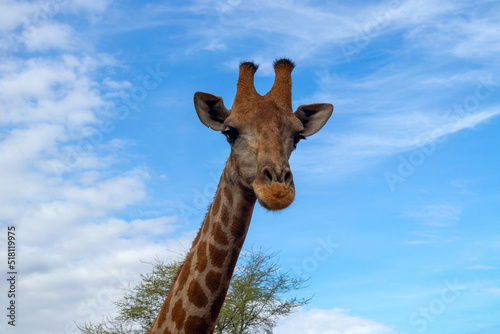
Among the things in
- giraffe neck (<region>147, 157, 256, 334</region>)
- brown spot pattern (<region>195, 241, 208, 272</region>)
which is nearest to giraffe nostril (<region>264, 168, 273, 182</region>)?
giraffe neck (<region>147, 157, 256, 334</region>)

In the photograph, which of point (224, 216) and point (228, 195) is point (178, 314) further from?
point (228, 195)

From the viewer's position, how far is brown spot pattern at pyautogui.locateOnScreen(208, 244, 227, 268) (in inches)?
264

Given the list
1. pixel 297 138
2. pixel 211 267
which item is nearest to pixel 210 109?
pixel 297 138

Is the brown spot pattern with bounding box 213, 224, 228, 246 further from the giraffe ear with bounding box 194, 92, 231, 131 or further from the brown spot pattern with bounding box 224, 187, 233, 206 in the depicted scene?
the giraffe ear with bounding box 194, 92, 231, 131

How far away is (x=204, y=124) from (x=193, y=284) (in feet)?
8.19

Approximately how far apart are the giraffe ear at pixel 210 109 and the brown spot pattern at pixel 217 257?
6.55ft

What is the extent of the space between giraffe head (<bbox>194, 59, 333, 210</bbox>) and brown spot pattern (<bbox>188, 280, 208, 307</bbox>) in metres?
1.47

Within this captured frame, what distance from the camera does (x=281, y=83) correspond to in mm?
8062

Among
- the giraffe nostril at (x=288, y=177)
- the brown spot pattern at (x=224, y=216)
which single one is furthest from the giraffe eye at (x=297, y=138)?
the brown spot pattern at (x=224, y=216)

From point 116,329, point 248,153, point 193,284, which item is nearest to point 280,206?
point 248,153

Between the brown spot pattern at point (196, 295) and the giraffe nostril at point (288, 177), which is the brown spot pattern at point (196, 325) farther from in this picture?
the giraffe nostril at point (288, 177)

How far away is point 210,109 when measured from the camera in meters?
7.93

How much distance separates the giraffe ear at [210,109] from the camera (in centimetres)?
784

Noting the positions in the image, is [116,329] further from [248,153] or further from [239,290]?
[248,153]
